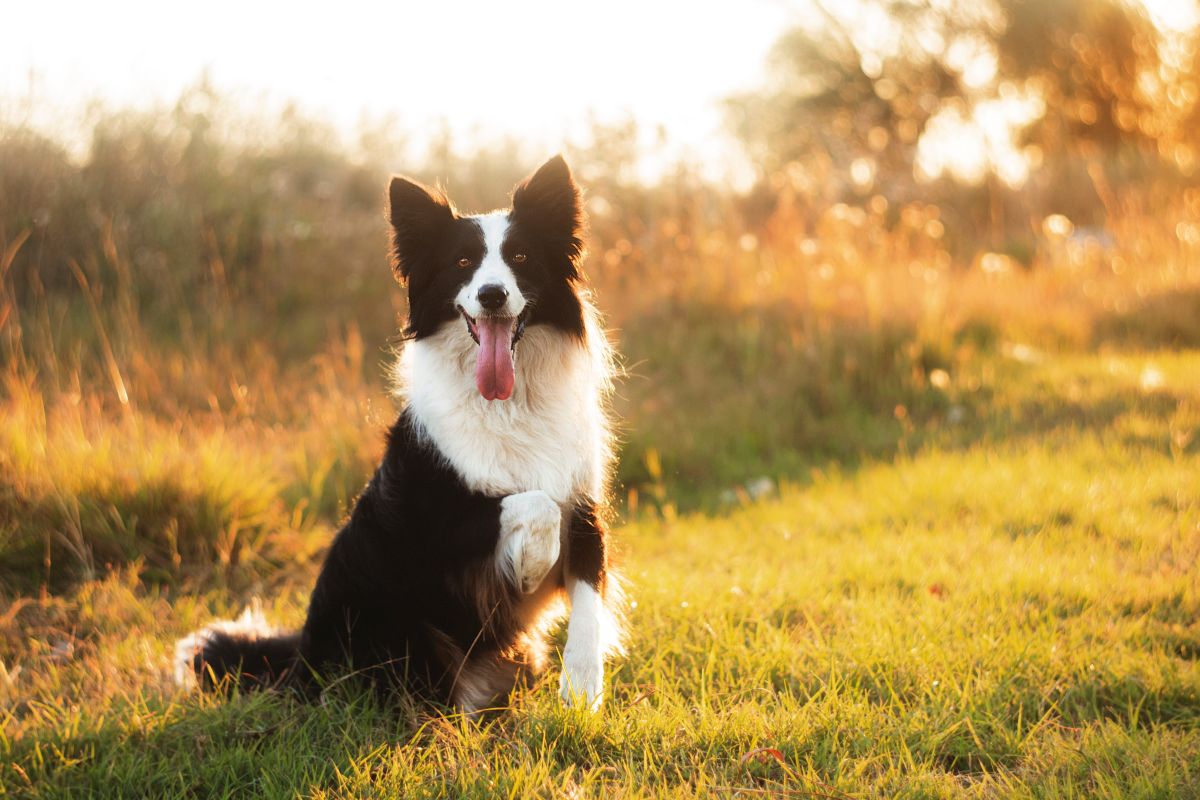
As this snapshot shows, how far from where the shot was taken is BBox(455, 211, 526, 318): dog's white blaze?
2873 millimetres

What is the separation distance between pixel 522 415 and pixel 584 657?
74 cm

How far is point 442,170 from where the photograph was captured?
1059cm

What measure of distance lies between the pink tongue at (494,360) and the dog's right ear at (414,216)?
394 mm

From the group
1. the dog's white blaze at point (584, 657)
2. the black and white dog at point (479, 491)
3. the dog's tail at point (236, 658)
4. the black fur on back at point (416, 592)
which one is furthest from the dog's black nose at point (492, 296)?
the dog's tail at point (236, 658)

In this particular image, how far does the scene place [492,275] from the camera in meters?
2.91

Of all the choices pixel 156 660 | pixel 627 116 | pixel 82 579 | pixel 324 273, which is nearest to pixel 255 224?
pixel 324 273

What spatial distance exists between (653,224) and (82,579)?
555 centimetres

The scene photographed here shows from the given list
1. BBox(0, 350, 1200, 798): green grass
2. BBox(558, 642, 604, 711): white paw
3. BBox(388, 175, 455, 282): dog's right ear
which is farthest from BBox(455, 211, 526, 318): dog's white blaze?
BBox(0, 350, 1200, 798): green grass

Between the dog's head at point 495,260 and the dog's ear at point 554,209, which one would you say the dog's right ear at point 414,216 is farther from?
the dog's ear at point 554,209

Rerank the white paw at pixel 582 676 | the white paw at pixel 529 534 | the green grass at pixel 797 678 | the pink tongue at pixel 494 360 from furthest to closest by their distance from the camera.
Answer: the pink tongue at pixel 494 360
the white paw at pixel 582 676
the white paw at pixel 529 534
the green grass at pixel 797 678

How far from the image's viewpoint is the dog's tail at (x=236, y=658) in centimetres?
317

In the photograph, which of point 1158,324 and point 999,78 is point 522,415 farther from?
point 999,78

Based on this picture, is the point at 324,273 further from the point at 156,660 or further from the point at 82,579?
the point at 156,660

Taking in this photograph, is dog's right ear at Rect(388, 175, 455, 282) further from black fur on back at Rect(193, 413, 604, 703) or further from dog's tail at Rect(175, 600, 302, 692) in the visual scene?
dog's tail at Rect(175, 600, 302, 692)
